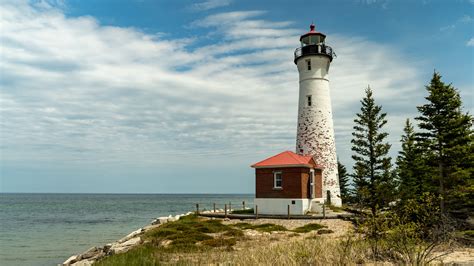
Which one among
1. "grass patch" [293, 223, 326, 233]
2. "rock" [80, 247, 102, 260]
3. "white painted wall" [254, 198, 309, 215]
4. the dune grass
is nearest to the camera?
the dune grass

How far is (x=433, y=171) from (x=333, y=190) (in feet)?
38.5

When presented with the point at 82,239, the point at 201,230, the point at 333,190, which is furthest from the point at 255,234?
the point at 82,239

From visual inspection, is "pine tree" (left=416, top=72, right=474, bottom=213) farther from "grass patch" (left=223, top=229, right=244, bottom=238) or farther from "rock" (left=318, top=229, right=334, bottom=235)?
"grass patch" (left=223, top=229, right=244, bottom=238)

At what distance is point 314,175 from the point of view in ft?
96.4

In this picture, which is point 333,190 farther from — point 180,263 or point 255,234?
point 180,263

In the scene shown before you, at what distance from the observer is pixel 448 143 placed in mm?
18953

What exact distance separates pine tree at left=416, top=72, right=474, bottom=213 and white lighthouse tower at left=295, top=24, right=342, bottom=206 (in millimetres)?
11107

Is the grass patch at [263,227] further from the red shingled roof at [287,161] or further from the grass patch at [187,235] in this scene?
the red shingled roof at [287,161]

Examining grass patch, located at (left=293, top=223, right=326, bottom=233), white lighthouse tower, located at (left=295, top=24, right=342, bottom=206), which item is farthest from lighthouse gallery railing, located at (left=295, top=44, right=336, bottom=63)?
grass patch, located at (left=293, top=223, right=326, bottom=233)

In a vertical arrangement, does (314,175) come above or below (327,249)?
above

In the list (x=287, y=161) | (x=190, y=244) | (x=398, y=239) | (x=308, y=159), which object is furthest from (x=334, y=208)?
(x=398, y=239)

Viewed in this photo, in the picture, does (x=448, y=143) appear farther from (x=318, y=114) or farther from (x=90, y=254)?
(x=90, y=254)

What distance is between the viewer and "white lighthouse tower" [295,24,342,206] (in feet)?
100

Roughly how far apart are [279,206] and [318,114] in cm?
802
